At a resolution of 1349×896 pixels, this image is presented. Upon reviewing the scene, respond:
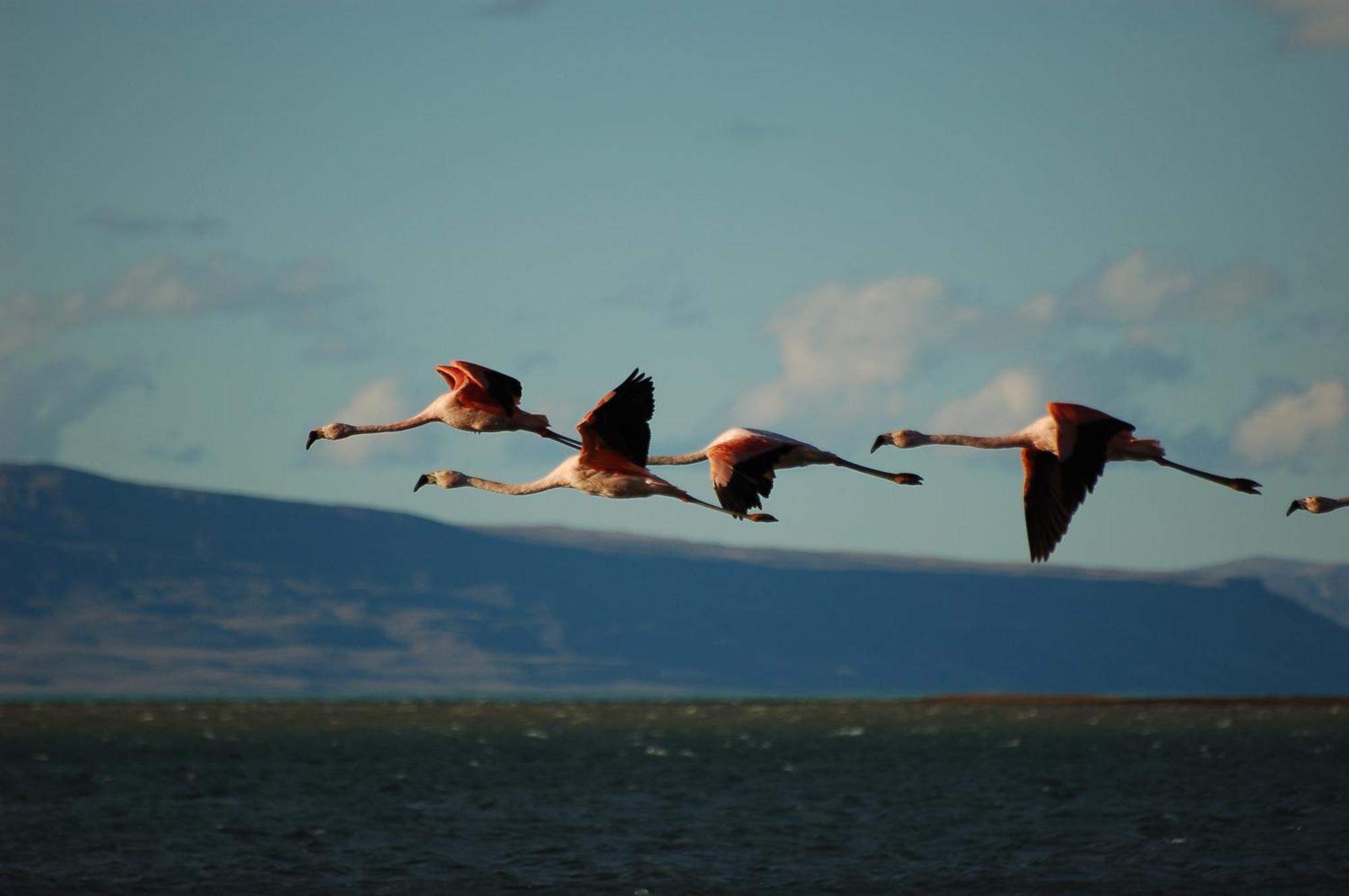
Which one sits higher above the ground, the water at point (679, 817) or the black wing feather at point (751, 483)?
the black wing feather at point (751, 483)

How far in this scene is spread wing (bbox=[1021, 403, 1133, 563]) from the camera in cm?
Answer: 2338

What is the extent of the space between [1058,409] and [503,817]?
59.4 meters

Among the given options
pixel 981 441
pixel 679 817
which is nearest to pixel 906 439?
pixel 981 441

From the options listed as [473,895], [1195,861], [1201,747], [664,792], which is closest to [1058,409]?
[473,895]

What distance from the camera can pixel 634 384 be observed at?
1029 inches

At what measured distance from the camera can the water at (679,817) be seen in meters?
59.2

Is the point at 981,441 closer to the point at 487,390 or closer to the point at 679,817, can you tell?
the point at 487,390

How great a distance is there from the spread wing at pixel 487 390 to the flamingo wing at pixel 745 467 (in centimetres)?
393

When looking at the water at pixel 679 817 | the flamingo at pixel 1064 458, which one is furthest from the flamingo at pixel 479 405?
the water at pixel 679 817

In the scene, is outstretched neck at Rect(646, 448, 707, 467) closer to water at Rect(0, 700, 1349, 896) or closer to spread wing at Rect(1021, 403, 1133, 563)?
spread wing at Rect(1021, 403, 1133, 563)

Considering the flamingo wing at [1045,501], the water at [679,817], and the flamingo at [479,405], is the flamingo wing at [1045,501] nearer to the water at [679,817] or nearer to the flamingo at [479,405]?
the flamingo at [479,405]

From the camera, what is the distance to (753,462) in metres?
25.5

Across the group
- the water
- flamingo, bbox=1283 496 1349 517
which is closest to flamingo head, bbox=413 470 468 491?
flamingo, bbox=1283 496 1349 517

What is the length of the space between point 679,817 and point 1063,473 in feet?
191
